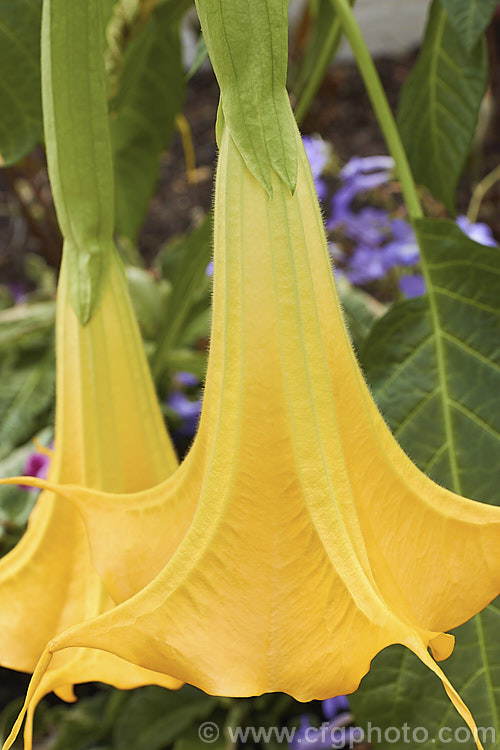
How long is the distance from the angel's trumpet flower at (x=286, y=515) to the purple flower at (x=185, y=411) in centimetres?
90

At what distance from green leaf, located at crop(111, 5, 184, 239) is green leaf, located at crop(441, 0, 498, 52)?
265 millimetres

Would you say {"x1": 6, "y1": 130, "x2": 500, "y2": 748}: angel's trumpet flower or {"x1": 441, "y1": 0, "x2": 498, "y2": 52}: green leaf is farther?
{"x1": 441, "y1": 0, "x2": 498, "y2": 52}: green leaf

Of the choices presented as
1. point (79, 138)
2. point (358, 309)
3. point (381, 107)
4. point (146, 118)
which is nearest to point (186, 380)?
point (358, 309)

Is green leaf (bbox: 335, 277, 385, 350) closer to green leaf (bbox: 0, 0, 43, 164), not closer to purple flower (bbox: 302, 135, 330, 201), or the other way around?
purple flower (bbox: 302, 135, 330, 201)

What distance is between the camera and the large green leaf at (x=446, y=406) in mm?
426

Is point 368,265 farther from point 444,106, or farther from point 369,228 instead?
point 444,106

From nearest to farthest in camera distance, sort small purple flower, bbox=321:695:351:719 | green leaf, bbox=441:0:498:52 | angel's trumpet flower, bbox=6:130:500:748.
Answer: angel's trumpet flower, bbox=6:130:500:748 < green leaf, bbox=441:0:498:52 < small purple flower, bbox=321:695:351:719

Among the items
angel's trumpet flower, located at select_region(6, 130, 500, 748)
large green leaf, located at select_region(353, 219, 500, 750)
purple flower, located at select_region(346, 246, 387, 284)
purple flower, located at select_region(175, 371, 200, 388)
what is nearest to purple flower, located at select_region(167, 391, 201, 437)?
purple flower, located at select_region(175, 371, 200, 388)

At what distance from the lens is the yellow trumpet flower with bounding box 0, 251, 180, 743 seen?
0.38 m

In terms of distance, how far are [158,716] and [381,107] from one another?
838 mm

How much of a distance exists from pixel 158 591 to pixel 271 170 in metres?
0.17

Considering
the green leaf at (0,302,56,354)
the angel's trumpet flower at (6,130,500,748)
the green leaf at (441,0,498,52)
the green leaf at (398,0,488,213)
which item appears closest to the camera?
the angel's trumpet flower at (6,130,500,748)

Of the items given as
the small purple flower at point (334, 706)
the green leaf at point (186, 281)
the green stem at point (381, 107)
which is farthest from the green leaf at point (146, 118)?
the small purple flower at point (334, 706)

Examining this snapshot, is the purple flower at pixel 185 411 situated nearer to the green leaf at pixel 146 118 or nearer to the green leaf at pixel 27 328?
the green leaf at pixel 27 328
